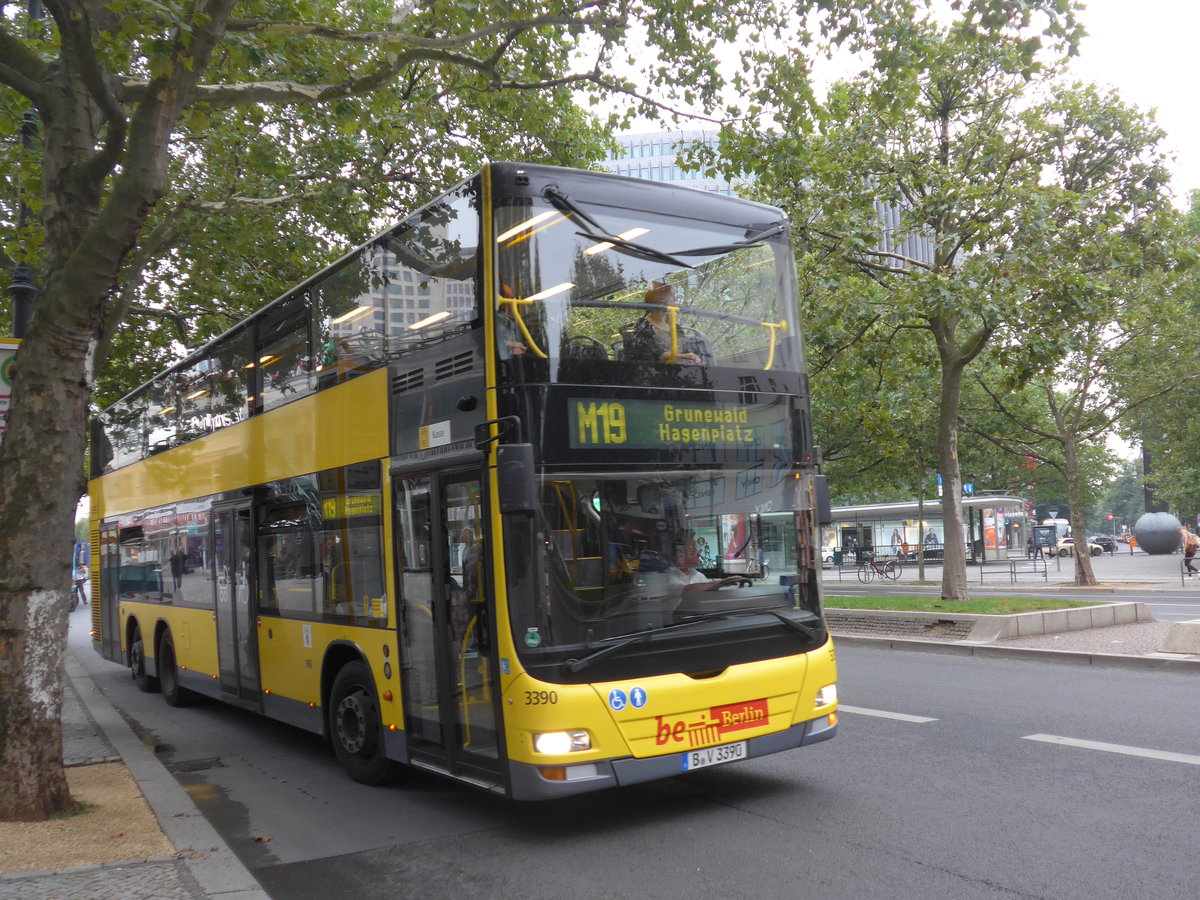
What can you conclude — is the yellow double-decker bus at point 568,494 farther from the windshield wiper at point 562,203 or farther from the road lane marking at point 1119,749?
the road lane marking at point 1119,749

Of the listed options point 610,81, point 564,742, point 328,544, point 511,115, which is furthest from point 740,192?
point 564,742

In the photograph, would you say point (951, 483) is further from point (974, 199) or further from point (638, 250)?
point (638, 250)

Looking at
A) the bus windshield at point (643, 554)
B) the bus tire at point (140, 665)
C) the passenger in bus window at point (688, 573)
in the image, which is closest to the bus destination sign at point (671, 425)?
the bus windshield at point (643, 554)

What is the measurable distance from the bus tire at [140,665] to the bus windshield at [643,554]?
10002mm

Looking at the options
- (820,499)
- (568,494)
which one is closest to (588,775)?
(568,494)

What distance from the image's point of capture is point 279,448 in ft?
29.9

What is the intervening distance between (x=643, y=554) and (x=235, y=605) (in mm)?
5839

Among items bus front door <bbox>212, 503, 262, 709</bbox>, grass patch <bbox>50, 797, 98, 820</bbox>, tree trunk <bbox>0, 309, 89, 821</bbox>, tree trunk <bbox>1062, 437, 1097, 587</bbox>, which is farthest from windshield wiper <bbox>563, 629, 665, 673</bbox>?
tree trunk <bbox>1062, 437, 1097, 587</bbox>

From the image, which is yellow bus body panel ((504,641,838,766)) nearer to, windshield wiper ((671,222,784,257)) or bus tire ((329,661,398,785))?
bus tire ((329,661,398,785))

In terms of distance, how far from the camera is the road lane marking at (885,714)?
901 centimetres

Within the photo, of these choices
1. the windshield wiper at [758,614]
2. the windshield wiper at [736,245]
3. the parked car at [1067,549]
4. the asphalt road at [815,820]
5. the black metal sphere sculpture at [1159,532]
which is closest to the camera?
the asphalt road at [815,820]

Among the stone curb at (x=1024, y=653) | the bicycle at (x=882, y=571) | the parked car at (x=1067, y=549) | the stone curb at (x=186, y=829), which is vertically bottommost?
the parked car at (x=1067, y=549)

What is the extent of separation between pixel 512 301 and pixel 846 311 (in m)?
12.0

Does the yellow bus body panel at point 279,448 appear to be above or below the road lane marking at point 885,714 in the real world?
above
